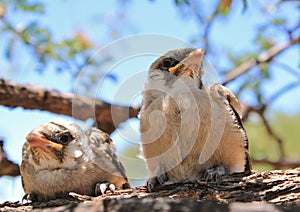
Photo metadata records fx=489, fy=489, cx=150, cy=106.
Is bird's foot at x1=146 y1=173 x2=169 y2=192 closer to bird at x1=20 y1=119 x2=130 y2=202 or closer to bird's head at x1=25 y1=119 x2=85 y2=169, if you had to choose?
bird at x1=20 y1=119 x2=130 y2=202

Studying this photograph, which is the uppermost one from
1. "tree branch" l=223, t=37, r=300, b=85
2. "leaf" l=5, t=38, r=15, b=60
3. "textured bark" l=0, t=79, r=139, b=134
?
"leaf" l=5, t=38, r=15, b=60

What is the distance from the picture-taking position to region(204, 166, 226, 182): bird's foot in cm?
450

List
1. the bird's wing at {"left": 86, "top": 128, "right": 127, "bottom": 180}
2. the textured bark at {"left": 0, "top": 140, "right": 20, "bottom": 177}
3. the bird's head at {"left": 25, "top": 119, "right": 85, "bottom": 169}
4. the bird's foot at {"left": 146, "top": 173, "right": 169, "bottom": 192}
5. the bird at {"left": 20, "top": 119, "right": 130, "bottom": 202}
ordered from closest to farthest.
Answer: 1. the bird's foot at {"left": 146, "top": 173, "right": 169, "bottom": 192}
2. the bird at {"left": 20, "top": 119, "right": 130, "bottom": 202}
3. the bird's head at {"left": 25, "top": 119, "right": 85, "bottom": 169}
4. the bird's wing at {"left": 86, "top": 128, "right": 127, "bottom": 180}
5. the textured bark at {"left": 0, "top": 140, "right": 20, "bottom": 177}

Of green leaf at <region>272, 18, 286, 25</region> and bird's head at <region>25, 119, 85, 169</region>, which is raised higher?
green leaf at <region>272, 18, 286, 25</region>

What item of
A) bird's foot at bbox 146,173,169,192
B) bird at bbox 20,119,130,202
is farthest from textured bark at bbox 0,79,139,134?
bird's foot at bbox 146,173,169,192

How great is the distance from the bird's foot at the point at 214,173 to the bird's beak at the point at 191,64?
98 centimetres

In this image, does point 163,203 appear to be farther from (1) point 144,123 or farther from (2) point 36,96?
(2) point 36,96

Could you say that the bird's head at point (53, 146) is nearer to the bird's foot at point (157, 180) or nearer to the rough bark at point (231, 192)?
the rough bark at point (231, 192)

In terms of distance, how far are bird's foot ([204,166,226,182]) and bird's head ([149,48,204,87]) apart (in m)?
0.87

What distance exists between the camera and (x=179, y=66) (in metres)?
5.01

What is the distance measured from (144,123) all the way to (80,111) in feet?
7.46

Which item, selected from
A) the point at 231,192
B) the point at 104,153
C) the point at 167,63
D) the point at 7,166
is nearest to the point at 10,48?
the point at 7,166

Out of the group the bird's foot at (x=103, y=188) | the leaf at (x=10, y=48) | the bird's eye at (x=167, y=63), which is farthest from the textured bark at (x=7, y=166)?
the bird's eye at (x=167, y=63)

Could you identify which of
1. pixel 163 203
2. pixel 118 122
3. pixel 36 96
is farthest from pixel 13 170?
pixel 163 203
